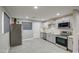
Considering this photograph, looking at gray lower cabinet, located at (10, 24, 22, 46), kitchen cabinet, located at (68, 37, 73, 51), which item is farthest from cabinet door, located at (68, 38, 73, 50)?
gray lower cabinet, located at (10, 24, 22, 46)

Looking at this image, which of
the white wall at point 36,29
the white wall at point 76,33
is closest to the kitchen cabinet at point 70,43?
the white wall at point 76,33

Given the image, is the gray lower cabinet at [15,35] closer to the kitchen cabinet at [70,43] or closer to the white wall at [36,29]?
the kitchen cabinet at [70,43]

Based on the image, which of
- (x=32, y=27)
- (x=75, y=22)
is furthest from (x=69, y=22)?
(x=32, y=27)

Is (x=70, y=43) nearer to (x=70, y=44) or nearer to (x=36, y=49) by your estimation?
(x=70, y=44)

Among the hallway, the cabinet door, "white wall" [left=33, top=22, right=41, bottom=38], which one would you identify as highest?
"white wall" [left=33, top=22, right=41, bottom=38]

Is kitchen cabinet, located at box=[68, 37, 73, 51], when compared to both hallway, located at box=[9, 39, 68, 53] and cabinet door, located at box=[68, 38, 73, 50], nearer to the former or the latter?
cabinet door, located at box=[68, 38, 73, 50]

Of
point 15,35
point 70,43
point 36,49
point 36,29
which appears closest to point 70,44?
point 70,43

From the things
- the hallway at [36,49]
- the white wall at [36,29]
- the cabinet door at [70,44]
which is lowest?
the hallway at [36,49]

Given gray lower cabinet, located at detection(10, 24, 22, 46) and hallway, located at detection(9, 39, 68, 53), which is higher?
gray lower cabinet, located at detection(10, 24, 22, 46)

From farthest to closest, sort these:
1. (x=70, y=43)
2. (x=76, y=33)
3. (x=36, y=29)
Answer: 1. (x=36, y=29)
2. (x=70, y=43)
3. (x=76, y=33)

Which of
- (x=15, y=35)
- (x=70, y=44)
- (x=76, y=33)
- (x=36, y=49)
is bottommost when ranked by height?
(x=36, y=49)

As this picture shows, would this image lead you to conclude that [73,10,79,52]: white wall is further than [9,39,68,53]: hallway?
No

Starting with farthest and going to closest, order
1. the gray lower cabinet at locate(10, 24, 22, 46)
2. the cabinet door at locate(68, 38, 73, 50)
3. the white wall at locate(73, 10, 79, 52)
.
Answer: the gray lower cabinet at locate(10, 24, 22, 46) < the cabinet door at locate(68, 38, 73, 50) < the white wall at locate(73, 10, 79, 52)

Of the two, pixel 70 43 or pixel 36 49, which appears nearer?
pixel 70 43
